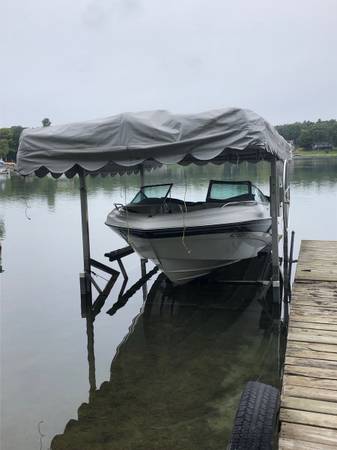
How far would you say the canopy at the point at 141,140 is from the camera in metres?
5.84

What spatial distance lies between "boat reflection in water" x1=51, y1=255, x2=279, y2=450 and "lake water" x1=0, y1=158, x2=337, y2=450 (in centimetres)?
1

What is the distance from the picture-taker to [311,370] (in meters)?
3.66

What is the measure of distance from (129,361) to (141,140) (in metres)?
2.95

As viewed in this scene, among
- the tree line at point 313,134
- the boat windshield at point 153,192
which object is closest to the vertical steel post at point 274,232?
the boat windshield at point 153,192

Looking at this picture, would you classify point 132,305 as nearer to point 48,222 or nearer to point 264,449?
point 264,449

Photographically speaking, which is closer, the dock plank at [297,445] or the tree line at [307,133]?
the dock plank at [297,445]

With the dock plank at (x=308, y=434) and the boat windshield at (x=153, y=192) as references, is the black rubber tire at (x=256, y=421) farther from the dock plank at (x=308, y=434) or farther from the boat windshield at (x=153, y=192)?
the boat windshield at (x=153, y=192)

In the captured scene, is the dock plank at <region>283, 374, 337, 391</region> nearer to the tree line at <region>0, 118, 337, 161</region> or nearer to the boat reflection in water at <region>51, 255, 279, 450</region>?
the boat reflection in water at <region>51, 255, 279, 450</region>

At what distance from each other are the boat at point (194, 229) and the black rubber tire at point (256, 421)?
4.06 m

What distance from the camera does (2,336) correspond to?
23.1ft

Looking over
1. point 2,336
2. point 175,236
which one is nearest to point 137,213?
point 175,236

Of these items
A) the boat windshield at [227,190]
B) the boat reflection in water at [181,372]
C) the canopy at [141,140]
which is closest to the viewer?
the boat reflection in water at [181,372]

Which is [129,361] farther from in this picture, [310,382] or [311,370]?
[310,382]

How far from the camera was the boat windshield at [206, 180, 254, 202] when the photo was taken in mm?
9008
